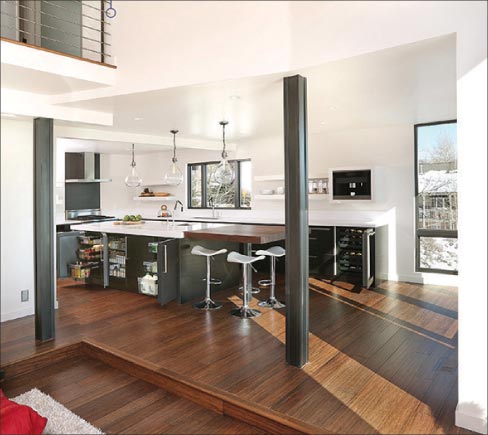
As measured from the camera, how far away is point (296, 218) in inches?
111

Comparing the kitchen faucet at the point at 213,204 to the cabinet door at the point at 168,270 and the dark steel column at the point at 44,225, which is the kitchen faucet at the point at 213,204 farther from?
the dark steel column at the point at 44,225

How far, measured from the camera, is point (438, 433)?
6.80 feet

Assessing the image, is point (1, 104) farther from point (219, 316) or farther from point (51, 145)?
point (219, 316)

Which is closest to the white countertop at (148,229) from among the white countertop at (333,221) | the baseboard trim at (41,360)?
the baseboard trim at (41,360)

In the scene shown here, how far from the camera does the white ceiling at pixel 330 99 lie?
263 cm

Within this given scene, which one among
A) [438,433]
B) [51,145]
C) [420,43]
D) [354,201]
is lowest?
[438,433]

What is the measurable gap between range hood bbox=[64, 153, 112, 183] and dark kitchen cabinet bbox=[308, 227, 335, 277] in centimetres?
425

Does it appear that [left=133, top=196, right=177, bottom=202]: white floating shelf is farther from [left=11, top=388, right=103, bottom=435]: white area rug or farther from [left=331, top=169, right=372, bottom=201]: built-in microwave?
[left=11, top=388, right=103, bottom=435]: white area rug

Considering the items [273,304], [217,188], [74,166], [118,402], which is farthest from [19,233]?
[217,188]

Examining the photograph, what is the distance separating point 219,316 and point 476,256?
2.56m

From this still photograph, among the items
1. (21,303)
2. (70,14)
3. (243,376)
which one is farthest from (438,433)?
(70,14)

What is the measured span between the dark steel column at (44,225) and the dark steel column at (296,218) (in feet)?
6.69

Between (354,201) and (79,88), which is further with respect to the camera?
(354,201)

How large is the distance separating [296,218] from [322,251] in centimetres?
283
